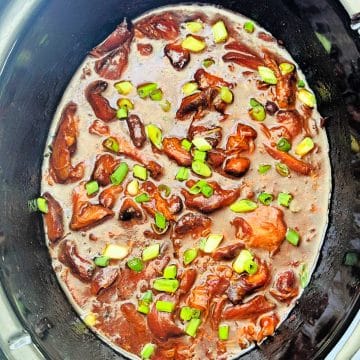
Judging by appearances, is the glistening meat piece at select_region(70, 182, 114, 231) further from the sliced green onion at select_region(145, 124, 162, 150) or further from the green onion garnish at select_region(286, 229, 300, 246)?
the green onion garnish at select_region(286, 229, 300, 246)

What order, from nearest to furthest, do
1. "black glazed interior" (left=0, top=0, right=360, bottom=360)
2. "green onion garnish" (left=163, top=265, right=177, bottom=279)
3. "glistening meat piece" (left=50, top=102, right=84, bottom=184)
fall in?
1. "black glazed interior" (left=0, top=0, right=360, bottom=360)
2. "green onion garnish" (left=163, top=265, right=177, bottom=279)
3. "glistening meat piece" (left=50, top=102, right=84, bottom=184)

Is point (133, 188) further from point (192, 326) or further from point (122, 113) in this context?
point (192, 326)

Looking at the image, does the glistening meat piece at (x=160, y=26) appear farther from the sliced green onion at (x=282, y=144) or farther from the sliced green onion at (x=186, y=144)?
the sliced green onion at (x=282, y=144)

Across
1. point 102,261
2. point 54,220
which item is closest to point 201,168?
point 102,261

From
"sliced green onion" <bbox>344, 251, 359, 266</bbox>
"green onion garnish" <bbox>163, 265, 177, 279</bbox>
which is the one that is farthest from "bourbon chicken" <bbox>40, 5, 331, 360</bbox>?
"sliced green onion" <bbox>344, 251, 359, 266</bbox>

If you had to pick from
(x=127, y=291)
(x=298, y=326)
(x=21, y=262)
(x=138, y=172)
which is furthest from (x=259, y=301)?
(x=21, y=262)

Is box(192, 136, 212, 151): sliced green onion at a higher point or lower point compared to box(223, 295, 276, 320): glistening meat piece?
higher
